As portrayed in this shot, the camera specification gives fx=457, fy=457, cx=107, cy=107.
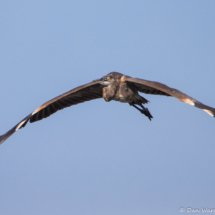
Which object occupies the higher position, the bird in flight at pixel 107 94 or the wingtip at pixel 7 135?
the bird in flight at pixel 107 94

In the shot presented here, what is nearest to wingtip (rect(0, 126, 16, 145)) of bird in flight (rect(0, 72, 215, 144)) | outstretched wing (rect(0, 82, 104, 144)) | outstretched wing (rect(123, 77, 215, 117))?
bird in flight (rect(0, 72, 215, 144))

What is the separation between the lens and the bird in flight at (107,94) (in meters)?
12.1

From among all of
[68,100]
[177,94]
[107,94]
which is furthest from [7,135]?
[177,94]

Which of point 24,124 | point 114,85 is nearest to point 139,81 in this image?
point 114,85

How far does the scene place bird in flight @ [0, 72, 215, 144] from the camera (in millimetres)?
12133

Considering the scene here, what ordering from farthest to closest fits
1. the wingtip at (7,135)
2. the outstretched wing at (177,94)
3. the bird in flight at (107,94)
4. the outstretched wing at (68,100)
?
the outstretched wing at (68,100), the bird in flight at (107,94), the wingtip at (7,135), the outstretched wing at (177,94)

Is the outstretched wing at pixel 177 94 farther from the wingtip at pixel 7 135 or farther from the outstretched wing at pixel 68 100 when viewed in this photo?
the wingtip at pixel 7 135

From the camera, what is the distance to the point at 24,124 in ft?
40.5

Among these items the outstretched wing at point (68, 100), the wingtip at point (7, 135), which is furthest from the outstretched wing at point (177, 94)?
the wingtip at point (7, 135)

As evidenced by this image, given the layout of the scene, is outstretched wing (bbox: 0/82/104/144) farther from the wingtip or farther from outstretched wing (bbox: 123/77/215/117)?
outstretched wing (bbox: 123/77/215/117)

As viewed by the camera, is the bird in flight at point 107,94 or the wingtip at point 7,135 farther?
the bird in flight at point 107,94

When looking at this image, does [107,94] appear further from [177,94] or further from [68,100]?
[177,94]

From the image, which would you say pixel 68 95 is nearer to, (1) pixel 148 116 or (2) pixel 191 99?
(1) pixel 148 116

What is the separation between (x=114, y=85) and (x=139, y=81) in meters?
1.05
